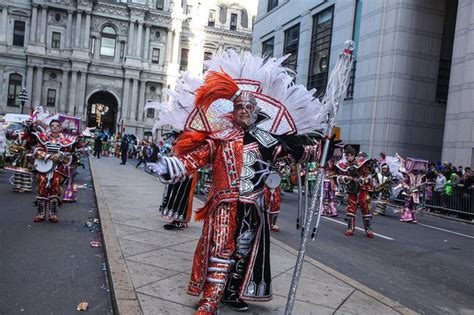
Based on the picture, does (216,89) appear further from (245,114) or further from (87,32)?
(87,32)

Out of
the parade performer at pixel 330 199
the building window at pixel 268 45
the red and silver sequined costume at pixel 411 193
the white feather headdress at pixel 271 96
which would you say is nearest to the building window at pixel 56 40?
the building window at pixel 268 45

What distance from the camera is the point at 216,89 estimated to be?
4.38 metres

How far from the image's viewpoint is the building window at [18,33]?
192 ft

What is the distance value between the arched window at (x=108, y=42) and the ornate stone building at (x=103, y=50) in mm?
129

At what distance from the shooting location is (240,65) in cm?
474

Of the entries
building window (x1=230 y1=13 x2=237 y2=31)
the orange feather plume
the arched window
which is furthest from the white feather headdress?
building window (x1=230 y1=13 x2=237 y2=31)

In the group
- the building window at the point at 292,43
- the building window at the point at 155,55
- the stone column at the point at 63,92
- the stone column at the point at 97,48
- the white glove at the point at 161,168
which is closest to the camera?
the white glove at the point at 161,168

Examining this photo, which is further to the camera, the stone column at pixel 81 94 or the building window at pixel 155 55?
the building window at pixel 155 55

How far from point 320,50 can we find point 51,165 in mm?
24125

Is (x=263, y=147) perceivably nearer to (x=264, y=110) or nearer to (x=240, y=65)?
(x=264, y=110)

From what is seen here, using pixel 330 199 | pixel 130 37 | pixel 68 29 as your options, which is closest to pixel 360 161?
pixel 330 199

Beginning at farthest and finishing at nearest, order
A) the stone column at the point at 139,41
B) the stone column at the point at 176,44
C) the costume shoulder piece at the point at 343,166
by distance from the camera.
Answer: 1. the stone column at the point at 176,44
2. the stone column at the point at 139,41
3. the costume shoulder piece at the point at 343,166

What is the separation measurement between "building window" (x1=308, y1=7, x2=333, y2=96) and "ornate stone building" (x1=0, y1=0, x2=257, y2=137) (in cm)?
3132

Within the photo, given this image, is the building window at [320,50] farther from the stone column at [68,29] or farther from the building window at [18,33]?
the building window at [18,33]
